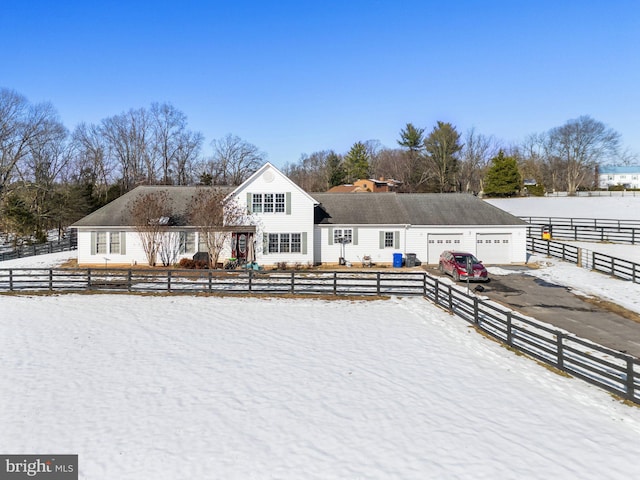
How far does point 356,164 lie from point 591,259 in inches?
2673

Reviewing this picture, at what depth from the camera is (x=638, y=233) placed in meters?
36.6

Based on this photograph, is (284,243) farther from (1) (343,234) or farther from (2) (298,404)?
(2) (298,404)

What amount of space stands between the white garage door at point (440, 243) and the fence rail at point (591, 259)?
7718mm

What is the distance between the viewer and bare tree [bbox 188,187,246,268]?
27.3 meters

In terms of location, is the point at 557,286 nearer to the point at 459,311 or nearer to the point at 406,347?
the point at 459,311

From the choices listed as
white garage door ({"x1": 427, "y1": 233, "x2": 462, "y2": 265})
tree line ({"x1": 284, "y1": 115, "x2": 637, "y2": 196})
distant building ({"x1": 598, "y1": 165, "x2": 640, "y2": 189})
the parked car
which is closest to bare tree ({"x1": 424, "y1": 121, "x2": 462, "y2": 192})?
tree line ({"x1": 284, "y1": 115, "x2": 637, "y2": 196})

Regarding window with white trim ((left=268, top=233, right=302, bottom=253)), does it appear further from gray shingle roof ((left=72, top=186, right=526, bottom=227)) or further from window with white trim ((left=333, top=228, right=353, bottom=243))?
window with white trim ((left=333, top=228, right=353, bottom=243))

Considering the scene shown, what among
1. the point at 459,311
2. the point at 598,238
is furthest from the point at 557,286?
the point at 598,238

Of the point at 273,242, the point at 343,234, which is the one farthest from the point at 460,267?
the point at 273,242

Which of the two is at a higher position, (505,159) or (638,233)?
(505,159)

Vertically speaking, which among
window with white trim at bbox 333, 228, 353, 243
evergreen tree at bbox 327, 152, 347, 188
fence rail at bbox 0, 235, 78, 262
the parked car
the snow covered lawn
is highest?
evergreen tree at bbox 327, 152, 347, 188

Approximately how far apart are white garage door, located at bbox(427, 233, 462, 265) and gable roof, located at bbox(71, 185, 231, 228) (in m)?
16.4

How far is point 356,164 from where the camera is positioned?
308ft

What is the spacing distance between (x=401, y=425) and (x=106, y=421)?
6.27 m
